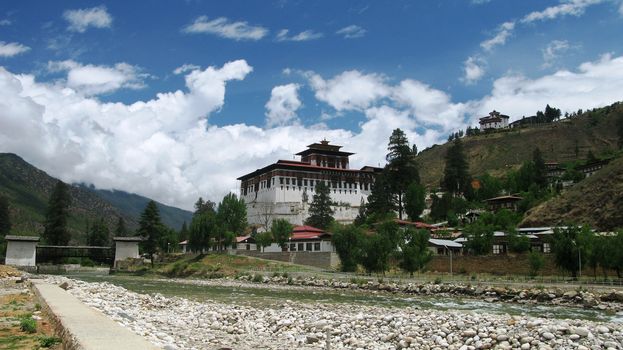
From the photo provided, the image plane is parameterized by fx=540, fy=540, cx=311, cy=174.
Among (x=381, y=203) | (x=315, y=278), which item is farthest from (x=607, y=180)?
(x=315, y=278)

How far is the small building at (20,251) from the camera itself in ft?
240

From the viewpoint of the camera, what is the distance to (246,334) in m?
17.6

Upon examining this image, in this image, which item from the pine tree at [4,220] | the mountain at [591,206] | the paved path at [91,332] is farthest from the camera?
the pine tree at [4,220]

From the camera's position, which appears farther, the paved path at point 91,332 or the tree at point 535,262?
the tree at point 535,262

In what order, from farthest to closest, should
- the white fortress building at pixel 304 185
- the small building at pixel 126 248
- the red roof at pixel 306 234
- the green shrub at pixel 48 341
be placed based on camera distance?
the white fortress building at pixel 304 185
the small building at pixel 126 248
the red roof at pixel 306 234
the green shrub at pixel 48 341

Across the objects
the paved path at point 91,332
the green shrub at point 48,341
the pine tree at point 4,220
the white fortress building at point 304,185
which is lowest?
the green shrub at point 48,341

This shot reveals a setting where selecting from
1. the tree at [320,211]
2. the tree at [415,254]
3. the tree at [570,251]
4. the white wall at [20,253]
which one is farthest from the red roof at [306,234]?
the white wall at [20,253]

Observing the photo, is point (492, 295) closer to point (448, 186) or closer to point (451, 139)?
point (448, 186)

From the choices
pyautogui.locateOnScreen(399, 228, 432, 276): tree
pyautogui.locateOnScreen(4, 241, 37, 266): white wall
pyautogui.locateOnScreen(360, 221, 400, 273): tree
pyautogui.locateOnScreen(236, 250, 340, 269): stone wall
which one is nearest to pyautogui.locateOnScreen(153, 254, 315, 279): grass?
pyautogui.locateOnScreen(236, 250, 340, 269): stone wall

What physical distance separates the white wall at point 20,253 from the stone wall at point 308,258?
3041cm

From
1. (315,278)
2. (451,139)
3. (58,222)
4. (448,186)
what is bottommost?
(315,278)

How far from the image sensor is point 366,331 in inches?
687

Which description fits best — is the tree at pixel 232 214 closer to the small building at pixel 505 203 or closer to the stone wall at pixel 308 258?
the stone wall at pixel 308 258

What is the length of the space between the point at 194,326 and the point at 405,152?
7271cm
